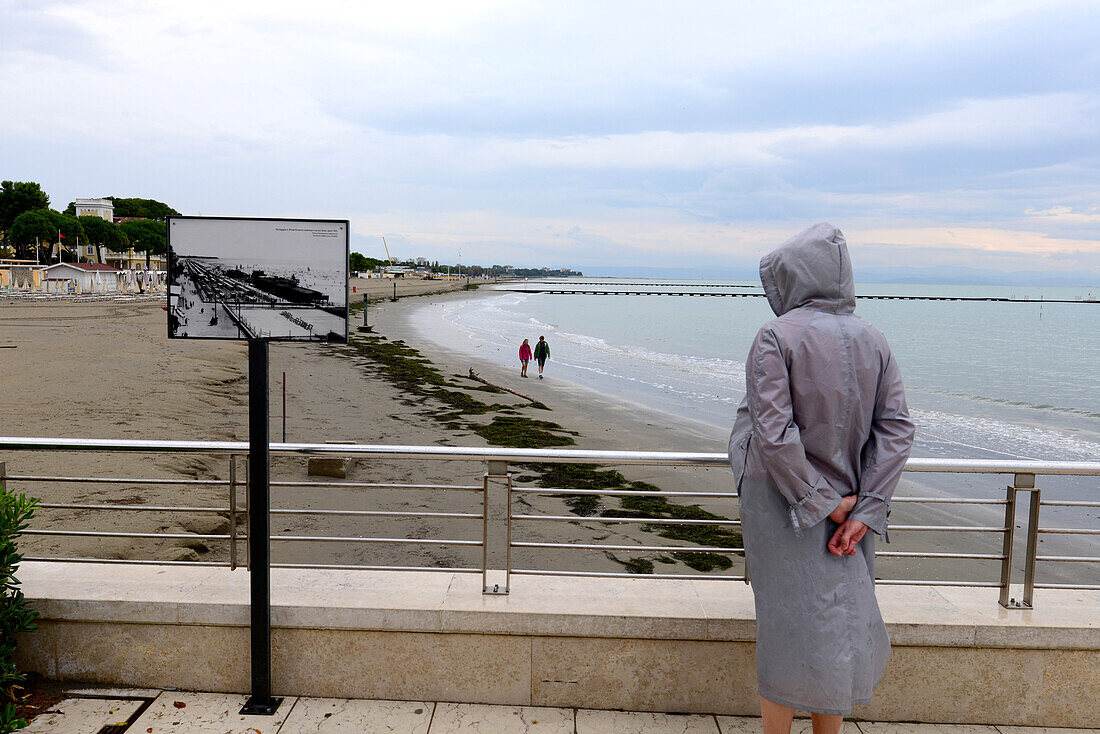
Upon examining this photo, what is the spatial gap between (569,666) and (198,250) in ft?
7.48

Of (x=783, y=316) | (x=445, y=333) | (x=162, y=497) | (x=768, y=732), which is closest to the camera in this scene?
(x=783, y=316)

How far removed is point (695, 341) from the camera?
164 ft

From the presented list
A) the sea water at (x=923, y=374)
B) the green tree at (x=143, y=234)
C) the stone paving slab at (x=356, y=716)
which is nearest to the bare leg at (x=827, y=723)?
the stone paving slab at (x=356, y=716)

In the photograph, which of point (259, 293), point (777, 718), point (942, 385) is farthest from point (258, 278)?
point (942, 385)

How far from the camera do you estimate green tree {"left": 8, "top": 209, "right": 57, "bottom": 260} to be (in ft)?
242

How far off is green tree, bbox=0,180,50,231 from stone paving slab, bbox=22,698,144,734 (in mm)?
91573

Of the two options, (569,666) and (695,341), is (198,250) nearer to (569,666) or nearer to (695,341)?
(569,666)

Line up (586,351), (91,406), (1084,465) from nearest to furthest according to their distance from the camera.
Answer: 1. (1084,465)
2. (91,406)
3. (586,351)

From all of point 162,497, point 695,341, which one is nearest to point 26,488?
point 162,497

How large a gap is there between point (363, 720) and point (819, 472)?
6.82ft

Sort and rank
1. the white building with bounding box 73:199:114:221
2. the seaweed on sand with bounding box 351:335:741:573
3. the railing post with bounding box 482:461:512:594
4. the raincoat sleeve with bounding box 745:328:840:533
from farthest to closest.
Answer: the white building with bounding box 73:199:114:221
the seaweed on sand with bounding box 351:335:741:573
the railing post with bounding box 482:461:512:594
the raincoat sleeve with bounding box 745:328:840:533

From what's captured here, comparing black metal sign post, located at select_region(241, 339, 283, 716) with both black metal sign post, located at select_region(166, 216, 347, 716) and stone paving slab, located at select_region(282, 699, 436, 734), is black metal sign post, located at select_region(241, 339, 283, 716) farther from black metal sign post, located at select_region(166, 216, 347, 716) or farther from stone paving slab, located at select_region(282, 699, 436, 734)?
stone paving slab, located at select_region(282, 699, 436, 734)

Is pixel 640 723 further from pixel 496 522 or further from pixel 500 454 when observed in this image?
pixel 496 522

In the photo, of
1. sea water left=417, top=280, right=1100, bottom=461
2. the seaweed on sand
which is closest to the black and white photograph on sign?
the seaweed on sand
